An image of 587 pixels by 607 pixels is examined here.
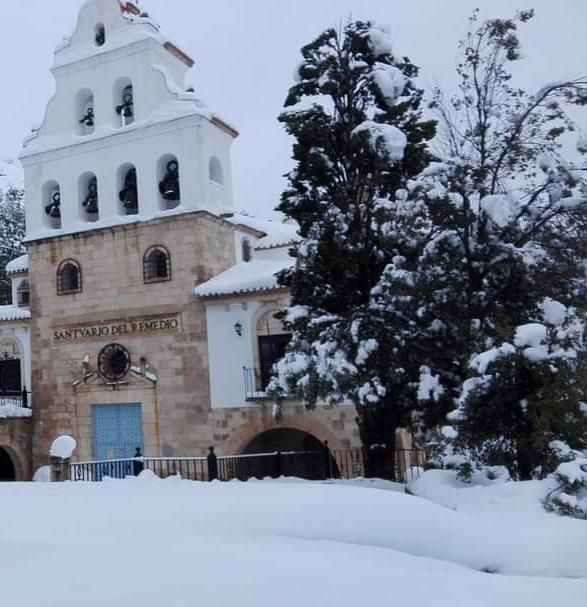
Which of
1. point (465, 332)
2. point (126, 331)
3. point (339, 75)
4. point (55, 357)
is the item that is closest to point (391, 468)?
point (465, 332)

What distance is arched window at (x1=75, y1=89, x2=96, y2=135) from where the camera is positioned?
56.5 ft

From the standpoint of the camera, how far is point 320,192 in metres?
10.3

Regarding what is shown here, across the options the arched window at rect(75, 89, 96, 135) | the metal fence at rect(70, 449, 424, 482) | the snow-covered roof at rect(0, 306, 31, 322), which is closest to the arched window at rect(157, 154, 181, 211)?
the arched window at rect(75, 89, 96, 135)

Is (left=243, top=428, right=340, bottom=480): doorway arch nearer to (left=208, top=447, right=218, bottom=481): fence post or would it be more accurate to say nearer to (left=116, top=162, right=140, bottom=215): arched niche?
(left=208, top=447, right=218, bottom=481): fence post

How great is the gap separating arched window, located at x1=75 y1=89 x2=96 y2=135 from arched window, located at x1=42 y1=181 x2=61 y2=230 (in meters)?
1.68

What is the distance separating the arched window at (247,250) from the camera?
17.6m

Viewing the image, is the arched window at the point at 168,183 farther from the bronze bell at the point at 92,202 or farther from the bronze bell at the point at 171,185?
the bronze bell at the point at 92,202

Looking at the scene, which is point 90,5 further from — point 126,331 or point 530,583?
point 530,583

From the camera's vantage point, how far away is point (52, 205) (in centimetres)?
1752

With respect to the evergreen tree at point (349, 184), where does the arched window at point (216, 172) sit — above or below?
above

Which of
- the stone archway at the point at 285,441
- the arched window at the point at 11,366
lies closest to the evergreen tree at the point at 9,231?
the arched window at the point at 11,366

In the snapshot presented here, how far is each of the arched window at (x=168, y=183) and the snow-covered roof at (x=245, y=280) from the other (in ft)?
7.52

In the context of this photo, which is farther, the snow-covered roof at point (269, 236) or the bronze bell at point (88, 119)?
the snow-covered roof at point (269, 236)

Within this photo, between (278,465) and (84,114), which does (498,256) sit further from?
(84,114)
